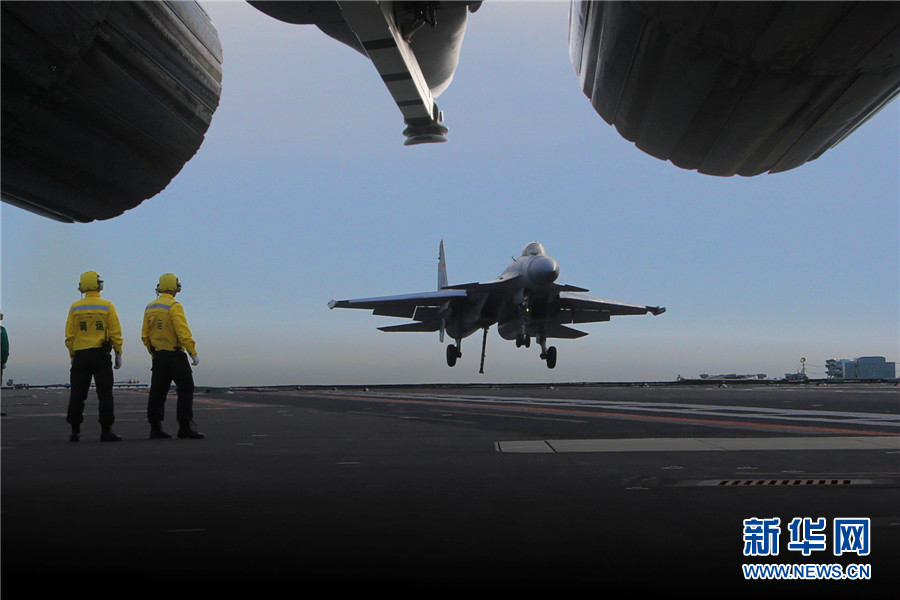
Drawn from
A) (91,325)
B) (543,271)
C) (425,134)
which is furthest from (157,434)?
(543,271)

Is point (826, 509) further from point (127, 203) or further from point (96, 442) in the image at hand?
point (96, 442)

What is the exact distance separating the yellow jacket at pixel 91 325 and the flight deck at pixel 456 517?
155 centimetres

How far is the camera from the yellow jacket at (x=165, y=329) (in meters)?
7.71

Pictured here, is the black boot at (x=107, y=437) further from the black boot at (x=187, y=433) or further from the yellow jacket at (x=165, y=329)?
the yellow jacket at (x=165, y=329)

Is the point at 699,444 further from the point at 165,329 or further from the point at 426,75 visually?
the point at 165,329

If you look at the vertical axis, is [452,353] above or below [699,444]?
above

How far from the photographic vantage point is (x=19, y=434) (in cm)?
797

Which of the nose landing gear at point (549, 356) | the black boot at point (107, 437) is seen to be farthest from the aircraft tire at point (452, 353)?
the black boot at point (107, 437)

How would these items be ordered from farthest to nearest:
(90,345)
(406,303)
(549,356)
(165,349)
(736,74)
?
(406,303) → (549,356) → (165,349) → (90,345) → (736,74)

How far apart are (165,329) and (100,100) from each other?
17.4ft

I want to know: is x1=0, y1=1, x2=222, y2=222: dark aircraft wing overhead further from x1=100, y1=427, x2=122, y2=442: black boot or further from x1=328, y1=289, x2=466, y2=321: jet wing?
x1=328, y1=289, x2=466, y2=321: jet wing

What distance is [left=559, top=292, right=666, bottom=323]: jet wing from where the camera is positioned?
31.2m

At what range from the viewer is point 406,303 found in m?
32.7

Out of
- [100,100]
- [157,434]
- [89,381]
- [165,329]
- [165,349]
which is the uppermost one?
[100,100]
